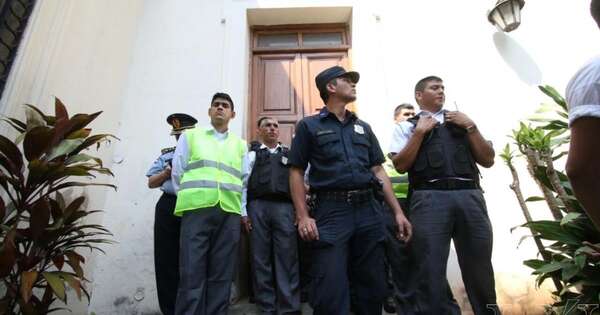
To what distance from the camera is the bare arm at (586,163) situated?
1.02 meters

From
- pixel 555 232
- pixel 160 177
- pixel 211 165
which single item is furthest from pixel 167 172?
pixel 555 232

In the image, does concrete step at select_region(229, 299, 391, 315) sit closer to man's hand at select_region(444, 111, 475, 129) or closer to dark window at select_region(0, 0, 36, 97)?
man's hand at select_region(444, 111, 475, 129)

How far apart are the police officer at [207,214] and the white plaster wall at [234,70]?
55.8 inches

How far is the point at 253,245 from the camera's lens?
3.19 m

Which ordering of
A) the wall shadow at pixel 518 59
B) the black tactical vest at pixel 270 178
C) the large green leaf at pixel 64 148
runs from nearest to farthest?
1. the large green leaf at pixel 64 148
2. the black tactical vest at pixel 270 178
3. the wall shadow at pixel 518 59

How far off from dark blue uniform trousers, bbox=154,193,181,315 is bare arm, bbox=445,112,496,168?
2.25 m

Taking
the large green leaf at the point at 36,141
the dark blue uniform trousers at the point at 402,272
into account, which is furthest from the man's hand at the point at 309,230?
the large green leaf at the point at 36,141

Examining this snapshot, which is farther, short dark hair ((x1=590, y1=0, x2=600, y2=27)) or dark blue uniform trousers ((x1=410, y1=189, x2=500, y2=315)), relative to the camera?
dark blue uniform trousers ((x1=410, y1=189, x2=500, y2=315))

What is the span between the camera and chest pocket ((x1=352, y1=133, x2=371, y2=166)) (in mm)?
2341

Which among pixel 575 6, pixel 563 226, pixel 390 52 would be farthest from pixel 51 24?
pixel 575 6

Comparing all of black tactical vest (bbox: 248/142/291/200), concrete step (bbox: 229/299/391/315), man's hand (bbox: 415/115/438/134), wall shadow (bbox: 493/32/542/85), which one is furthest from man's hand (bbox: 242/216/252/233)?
wall shadow (bbox: 493/32/542/85)

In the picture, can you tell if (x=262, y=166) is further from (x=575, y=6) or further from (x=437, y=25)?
(x=575, y=6)

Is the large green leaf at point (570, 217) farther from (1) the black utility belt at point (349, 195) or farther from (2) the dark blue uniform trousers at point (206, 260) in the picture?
(2) the dark blue uniform trousers at point (206, 260)

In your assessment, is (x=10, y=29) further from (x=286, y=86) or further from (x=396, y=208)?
(x=396, y=208)
